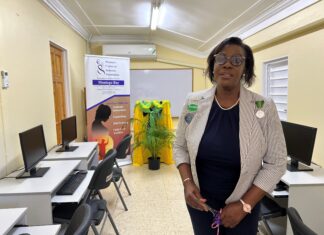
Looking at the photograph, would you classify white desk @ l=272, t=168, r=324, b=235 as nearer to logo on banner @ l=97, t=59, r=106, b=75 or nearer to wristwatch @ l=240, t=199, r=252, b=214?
wristwatch @ l=240, t=199, r=252, b=214

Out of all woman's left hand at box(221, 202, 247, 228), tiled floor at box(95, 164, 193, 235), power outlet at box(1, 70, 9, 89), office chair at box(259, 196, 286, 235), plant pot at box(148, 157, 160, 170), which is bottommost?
tiled floor at box(95, 164, 193, 235)

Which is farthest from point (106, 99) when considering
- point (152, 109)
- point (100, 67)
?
point (152, 109)

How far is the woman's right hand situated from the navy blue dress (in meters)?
0.04

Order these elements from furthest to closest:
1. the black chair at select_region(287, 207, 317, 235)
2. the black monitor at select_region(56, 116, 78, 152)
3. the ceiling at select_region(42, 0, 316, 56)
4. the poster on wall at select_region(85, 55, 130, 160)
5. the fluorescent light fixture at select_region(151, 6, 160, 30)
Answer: the poster on wall at select_region(85, 55, 130, 160) → the fluorescent light fixture at select_region(151, 6, 160, 30) → the ceiling at select_region(42, 0, 316, 56) → the black monitor at select_region(56, 116, 78, 152) → the black chair at select_region(287, 207, 317, 235)

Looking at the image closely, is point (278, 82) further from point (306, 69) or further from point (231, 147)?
point (231, 147)

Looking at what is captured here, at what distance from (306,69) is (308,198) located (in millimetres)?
1455

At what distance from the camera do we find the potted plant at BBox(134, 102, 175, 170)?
15.1 ft

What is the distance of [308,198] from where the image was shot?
216 cm

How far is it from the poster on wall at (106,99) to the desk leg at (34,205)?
259 centimetres

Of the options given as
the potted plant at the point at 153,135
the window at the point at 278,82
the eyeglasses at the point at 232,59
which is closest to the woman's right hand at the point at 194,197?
the eyeglasses at the point at 232,59

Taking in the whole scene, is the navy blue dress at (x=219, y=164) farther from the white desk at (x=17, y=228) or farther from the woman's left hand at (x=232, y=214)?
the white desk at (x=17, y=228)

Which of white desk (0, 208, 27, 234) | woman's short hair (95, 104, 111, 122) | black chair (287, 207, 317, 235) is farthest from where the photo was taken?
woman's short hair (95, 104, 111, 122)

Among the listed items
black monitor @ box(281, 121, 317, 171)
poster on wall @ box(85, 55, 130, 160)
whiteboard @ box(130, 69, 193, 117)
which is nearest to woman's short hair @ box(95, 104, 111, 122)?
poster on wall @ box(85, 55, 130, 160)

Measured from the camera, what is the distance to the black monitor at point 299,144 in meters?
2.32
